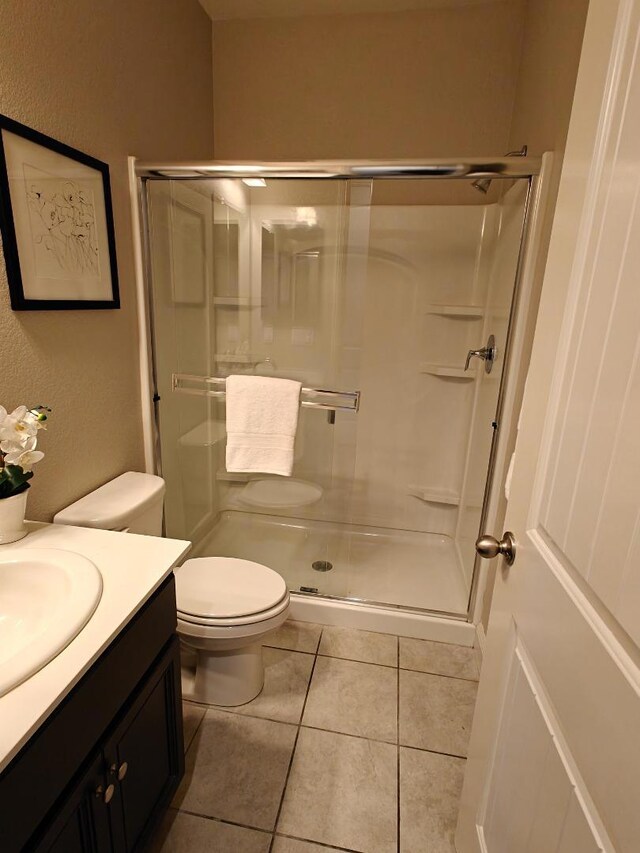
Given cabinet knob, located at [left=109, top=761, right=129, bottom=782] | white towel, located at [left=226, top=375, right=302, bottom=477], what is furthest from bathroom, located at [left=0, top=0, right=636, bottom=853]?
white towel, located at [left=226, top=375, right=302, bottom=477]

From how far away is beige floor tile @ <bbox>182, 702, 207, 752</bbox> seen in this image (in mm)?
1474

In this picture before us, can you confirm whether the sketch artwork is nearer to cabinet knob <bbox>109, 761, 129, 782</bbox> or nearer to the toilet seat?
the toilet seat

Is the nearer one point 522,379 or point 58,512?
point 58,512

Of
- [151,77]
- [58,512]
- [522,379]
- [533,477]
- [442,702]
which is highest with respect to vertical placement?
[151,77]

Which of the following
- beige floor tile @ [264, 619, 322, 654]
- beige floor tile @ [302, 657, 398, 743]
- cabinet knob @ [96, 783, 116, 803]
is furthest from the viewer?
beige floor tile @ [264, 619, 322, 654]

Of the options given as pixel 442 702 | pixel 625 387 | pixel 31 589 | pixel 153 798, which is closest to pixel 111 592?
pixel 31 589

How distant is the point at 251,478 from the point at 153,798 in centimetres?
138

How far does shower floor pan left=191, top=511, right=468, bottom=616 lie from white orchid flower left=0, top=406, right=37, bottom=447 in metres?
1.38

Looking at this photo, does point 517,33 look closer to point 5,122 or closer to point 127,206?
point 127,206

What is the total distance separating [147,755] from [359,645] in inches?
42.1

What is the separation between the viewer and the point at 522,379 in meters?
1.62

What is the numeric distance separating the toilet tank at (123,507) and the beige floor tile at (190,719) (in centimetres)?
63

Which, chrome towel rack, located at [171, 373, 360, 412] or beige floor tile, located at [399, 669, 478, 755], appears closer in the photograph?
beige floor tile, located at [399, 669, 478, 755]

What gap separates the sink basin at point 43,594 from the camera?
32.6 inches
